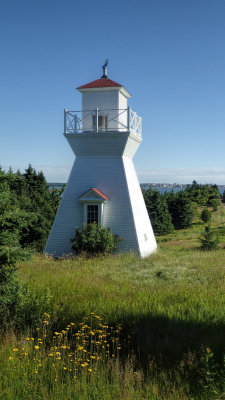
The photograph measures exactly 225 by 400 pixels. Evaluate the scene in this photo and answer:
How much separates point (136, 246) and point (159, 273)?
15.9ft

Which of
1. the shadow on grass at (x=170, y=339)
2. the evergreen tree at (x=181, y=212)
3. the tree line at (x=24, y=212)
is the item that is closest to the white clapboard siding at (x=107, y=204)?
the tree line at (x=24, y=212)

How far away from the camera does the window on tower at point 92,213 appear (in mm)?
18375

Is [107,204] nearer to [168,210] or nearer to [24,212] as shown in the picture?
[24,212]

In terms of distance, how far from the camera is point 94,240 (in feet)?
56.7

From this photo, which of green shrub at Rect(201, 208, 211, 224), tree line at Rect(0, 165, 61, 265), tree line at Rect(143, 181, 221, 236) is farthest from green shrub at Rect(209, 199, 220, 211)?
tree line at Rect(0, 165, 61, 265)

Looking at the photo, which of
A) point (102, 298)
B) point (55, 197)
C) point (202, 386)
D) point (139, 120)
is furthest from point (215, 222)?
point (202, 386)

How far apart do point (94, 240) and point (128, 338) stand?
34.0 ft

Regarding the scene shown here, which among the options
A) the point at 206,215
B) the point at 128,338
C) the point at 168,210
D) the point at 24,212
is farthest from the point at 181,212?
the point at 128,338

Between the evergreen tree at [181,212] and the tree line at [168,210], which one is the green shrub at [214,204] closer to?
the tree line at [168,210]

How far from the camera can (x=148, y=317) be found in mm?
7855

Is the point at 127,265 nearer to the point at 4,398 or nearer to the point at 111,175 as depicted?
the point at 111,175

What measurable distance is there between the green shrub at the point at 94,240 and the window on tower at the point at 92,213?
0.62 m

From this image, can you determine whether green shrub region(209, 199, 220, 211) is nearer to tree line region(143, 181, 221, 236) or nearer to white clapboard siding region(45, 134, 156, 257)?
tree line region(143, 181, 221, 236)

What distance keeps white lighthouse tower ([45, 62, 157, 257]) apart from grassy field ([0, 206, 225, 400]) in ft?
16.9
